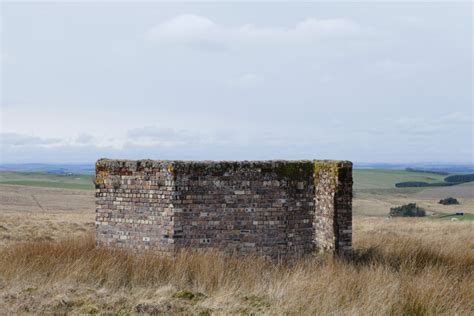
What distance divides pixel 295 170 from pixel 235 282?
3.02 m

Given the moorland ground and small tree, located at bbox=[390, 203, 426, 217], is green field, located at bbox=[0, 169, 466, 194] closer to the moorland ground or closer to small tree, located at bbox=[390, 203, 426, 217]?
small tree, located at bbox=[390, 203, 426, 217]

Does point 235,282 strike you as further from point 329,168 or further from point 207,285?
point 329,168

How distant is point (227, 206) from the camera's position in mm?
9727

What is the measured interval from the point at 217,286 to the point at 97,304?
71.0 inches

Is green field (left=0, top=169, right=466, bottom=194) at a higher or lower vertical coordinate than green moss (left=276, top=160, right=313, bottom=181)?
lower

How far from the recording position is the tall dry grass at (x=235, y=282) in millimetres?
6863

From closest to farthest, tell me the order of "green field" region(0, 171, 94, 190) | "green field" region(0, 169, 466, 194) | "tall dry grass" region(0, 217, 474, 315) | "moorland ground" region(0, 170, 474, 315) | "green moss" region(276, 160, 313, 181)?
"moorland ground" region(0, 170, 474, 315) < "tall dry grass" region(0, 217, 474, 315) < "green moss" region(276, 160, 313, 181) < "green field" region(0, 171, 94, 190) < "green field" region(0, 169, 466, 194)

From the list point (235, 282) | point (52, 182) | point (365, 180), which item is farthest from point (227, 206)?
point (365, 180)

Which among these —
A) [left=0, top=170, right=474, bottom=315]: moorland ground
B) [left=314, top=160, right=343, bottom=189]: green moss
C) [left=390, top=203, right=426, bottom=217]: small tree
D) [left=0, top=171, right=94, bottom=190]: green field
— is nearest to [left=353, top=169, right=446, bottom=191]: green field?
[left=390, top=203, right=426, bottom=217]: small tree

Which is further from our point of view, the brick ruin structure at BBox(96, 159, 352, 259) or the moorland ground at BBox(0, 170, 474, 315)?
the brick ruin structure at BBox(96, 159, 352, 259)

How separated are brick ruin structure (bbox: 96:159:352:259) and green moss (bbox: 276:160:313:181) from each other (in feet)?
0.06

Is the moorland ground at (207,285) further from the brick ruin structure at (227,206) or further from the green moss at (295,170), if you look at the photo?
the green moss at (295,170)

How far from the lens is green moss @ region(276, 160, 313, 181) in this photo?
33.0 feet

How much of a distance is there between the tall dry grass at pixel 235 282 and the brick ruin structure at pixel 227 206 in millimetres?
348
